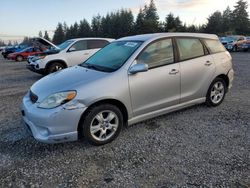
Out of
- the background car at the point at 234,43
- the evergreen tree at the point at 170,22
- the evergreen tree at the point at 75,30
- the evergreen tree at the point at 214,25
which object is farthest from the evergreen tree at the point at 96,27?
the background car at the point at 234,43

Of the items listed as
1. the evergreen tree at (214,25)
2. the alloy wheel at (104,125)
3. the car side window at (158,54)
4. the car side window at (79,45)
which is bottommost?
the alloy wheel at (104,125)

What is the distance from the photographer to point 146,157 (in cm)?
367

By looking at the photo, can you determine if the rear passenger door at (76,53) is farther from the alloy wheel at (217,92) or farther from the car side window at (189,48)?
the alloy wheel at (217,92)

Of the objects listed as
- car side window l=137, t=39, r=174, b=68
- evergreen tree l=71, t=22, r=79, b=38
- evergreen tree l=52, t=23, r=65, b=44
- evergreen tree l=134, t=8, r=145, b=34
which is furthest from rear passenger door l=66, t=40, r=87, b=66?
evergreen tree l=52, t=23, r=65, b=44

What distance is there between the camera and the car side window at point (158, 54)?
4477mm

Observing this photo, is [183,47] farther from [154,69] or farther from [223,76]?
[223,76]

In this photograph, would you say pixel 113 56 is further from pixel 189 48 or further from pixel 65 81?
pixel 189 48

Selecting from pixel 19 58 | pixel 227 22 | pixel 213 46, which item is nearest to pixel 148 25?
pixel 227 22

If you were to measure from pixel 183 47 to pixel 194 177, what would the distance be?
2717 millimetres

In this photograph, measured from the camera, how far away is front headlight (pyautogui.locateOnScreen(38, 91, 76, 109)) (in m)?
3.71

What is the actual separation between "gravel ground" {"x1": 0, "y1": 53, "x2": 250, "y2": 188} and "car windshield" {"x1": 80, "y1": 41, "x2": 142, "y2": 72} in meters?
1.20

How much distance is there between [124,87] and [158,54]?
1.03 m

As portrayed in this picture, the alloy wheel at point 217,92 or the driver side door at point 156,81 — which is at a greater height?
the driver side door at point 156,81

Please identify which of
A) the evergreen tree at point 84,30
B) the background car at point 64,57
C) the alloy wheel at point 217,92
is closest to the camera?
the alloy wheel at point 217,92
